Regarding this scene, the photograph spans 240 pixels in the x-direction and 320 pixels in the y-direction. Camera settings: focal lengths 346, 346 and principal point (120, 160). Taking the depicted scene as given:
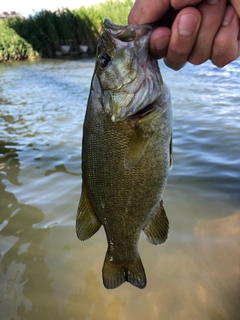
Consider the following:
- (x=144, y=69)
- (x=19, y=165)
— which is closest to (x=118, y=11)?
(x=19, y=165)

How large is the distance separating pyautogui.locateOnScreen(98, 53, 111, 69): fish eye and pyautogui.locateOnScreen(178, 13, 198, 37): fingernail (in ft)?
1.34

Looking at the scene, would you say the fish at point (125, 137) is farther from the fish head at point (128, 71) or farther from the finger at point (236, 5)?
the finger at point (236, 5)

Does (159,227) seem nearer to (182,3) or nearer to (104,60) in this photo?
(104,60)

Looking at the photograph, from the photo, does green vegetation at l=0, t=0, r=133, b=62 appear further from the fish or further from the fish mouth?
the fish mouth

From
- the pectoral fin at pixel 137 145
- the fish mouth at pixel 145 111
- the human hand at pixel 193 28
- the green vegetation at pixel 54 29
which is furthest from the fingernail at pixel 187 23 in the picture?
the green vegetation at pixel 54 29

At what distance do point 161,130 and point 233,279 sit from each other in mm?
2076

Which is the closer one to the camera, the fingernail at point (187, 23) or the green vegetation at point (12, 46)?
the fingernail at point (187, 23)

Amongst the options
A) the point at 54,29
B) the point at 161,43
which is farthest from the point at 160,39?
the point at 54,29

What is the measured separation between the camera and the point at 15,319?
2988 millimetres

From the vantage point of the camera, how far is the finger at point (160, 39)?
5.57 ft

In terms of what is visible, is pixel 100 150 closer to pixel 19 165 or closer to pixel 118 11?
pixel 19 165

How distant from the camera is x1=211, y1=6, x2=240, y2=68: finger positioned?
1.71 m

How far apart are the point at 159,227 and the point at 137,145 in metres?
0.63

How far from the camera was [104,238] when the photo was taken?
12.9 feet
